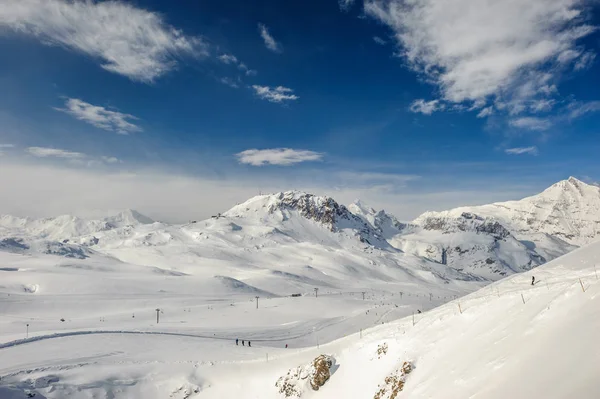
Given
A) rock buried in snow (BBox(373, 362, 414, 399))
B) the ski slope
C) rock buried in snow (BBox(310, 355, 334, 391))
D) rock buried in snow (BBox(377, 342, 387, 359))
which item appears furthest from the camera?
rock buried in snow (BBox(310, 355, 334, 391))

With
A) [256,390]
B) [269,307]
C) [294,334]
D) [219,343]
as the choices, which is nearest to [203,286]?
[269,307]

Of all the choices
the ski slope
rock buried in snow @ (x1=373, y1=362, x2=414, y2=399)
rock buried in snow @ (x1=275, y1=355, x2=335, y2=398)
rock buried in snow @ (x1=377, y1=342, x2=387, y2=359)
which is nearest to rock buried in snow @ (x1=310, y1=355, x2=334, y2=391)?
rock buried in snow @ (x1=275, y1=355, x2=335, y2=398)

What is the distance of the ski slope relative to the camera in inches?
555

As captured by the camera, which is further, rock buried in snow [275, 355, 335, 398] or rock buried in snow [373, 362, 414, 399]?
rock buried in snow [275, 355, 335, 398]

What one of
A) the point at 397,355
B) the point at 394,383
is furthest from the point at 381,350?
the point at 394,383

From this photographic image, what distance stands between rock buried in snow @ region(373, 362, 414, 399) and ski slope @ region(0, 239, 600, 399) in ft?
1.07

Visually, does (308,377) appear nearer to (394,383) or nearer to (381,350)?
(381,350)

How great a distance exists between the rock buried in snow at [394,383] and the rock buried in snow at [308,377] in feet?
19.0

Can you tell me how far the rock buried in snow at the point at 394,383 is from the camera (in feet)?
66.0

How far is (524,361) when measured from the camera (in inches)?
575

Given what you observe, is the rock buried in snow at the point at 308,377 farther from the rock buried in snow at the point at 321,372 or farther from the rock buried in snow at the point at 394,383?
the rock buried in snow at the point at 394,383

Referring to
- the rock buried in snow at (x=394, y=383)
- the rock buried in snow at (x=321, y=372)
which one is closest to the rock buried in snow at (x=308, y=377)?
the rock buried in snow at (x=321, y=372)

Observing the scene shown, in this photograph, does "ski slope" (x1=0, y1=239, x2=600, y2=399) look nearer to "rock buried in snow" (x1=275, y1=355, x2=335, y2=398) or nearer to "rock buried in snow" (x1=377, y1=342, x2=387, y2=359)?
"rock buried in snow" (x1=377, y1=342, x2=387, y2=359)

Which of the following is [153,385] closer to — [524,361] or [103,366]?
[103,366]
